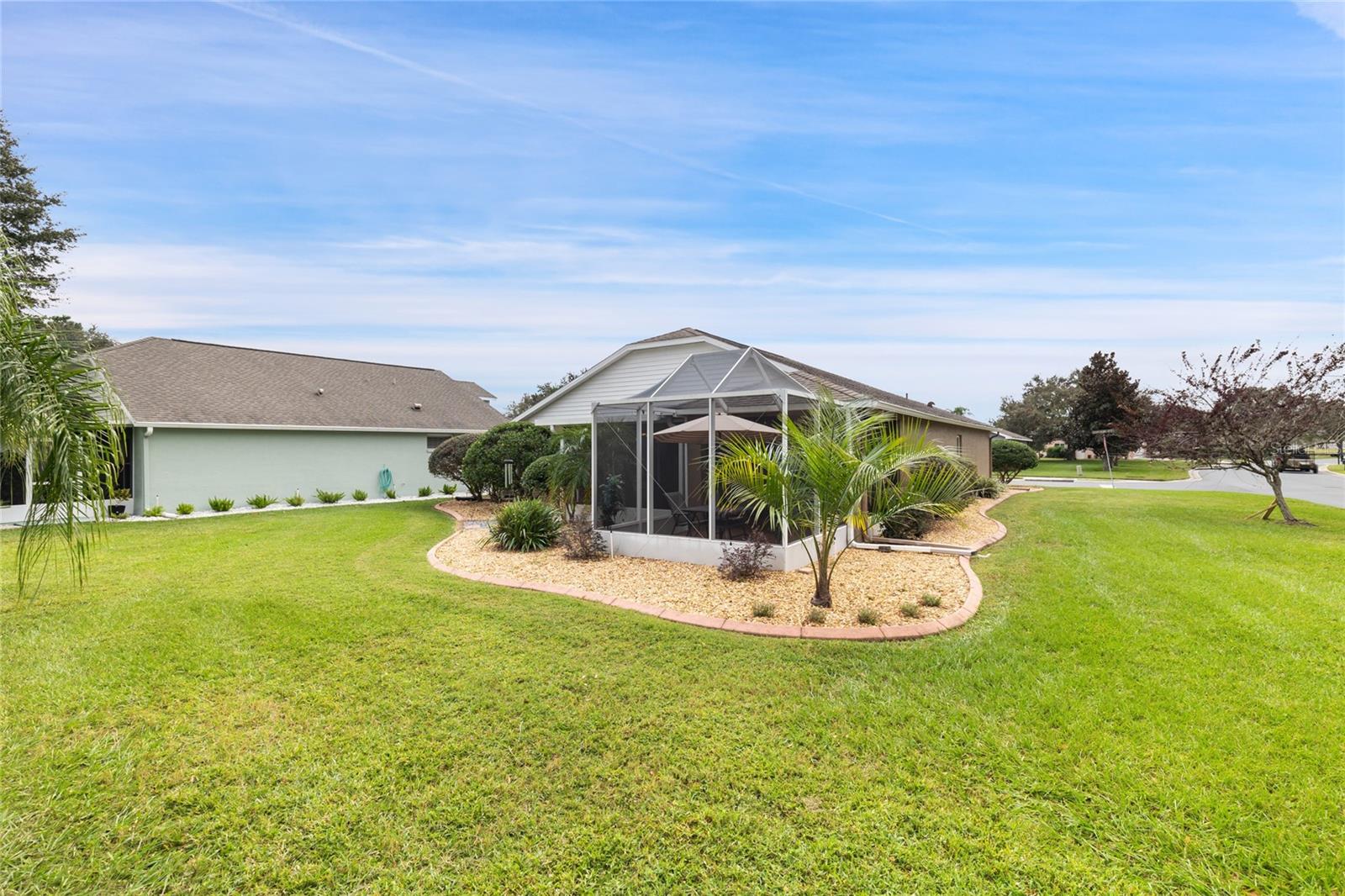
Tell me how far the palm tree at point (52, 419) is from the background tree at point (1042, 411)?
2061 inches

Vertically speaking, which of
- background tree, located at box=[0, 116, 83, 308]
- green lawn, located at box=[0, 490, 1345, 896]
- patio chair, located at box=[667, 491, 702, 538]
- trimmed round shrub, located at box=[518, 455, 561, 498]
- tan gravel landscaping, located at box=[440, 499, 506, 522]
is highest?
background tree, located at box=[0, 116, 83, 308]

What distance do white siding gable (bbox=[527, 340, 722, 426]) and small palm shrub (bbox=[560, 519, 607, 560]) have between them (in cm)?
505

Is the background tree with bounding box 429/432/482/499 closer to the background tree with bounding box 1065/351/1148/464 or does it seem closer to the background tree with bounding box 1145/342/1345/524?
the background tree with bounding box 1145/342/1345/524

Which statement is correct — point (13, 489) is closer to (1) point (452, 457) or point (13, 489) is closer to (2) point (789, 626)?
(1) point (452, 457)

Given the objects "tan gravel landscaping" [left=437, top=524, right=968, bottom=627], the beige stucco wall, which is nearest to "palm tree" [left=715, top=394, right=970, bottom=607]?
"tan gravel landscaping" [left=437, top=524, right=968, bottom=627]

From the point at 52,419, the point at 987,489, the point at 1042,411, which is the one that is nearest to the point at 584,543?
the point at 52,419

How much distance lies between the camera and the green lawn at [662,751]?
2832 millimetres

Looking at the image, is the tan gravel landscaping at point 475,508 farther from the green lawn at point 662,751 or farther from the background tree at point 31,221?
the background tree at point 31,221

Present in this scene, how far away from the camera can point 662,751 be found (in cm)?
372

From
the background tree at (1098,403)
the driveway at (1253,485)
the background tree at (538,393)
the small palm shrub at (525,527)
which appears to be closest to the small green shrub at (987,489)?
the driveway at (1253,485)

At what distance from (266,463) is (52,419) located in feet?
48.1

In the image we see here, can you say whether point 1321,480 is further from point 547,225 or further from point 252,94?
point 252,94

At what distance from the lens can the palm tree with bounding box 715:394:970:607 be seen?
20.7 feet

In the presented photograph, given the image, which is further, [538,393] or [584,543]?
[538,393]
